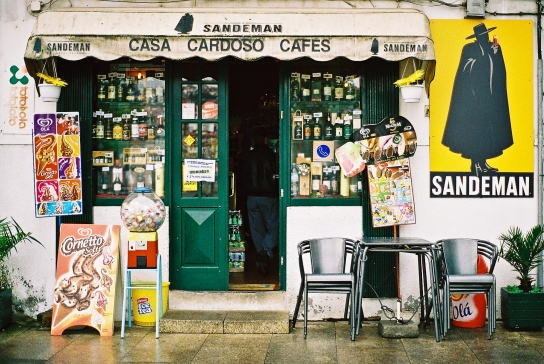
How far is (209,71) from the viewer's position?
8508mm

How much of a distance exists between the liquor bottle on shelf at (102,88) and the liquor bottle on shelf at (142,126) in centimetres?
50

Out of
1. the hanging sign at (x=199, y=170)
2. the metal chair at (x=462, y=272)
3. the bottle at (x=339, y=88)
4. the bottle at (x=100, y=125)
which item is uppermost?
the bottle at (x=339, y=88)

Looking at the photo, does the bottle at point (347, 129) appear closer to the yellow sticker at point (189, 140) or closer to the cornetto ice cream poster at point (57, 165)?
the yellow sticker at point (189, 140)

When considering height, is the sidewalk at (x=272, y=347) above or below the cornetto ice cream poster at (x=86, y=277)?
below

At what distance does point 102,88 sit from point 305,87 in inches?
96.4

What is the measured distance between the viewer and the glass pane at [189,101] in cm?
846

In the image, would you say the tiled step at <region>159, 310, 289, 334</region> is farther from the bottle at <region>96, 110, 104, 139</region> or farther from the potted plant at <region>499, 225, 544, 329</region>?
the potted plant at <region>499, 225, 544, 329</region>

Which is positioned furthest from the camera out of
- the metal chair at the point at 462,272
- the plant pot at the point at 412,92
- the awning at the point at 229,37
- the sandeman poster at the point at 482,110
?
the sandeman poster at the point at 482,110

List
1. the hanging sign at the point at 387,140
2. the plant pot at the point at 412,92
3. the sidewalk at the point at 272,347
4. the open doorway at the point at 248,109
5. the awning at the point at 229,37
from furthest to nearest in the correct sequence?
the open doorway at the point at 248,109 → the hanging sign at the point at 387,140 → the plant pot at the point at 412,92 → the awning at the point at 229,37 → the sidewalk at the point at 272,347

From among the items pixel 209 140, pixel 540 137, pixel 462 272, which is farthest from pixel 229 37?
pixel 540 137

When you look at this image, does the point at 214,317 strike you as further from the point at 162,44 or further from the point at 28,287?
the point at 162,44

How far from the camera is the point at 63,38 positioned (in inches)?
298

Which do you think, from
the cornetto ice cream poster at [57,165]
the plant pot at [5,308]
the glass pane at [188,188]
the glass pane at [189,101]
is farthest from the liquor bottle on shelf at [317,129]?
the plant pot at [5,308]

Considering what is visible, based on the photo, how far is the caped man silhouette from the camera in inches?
323
